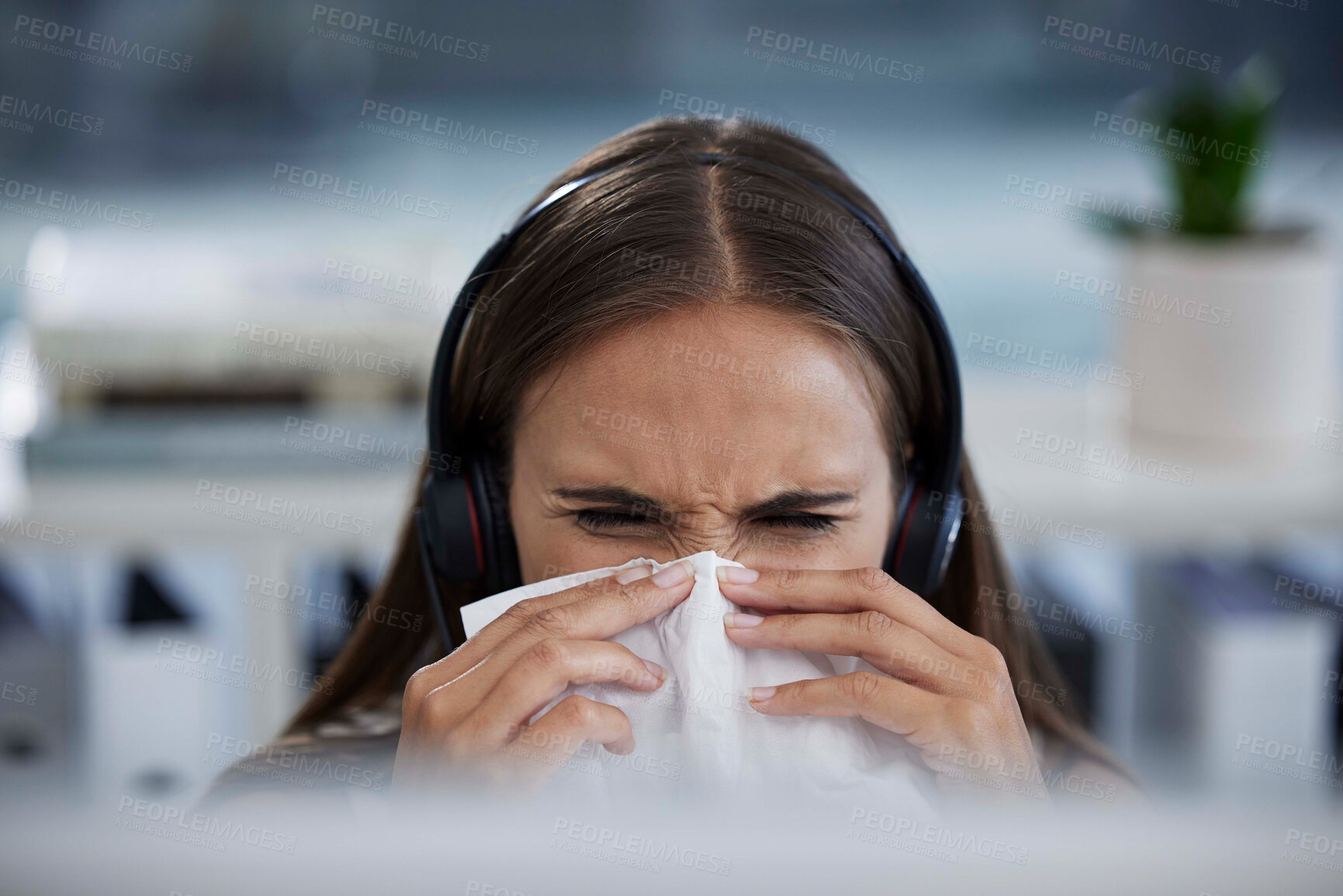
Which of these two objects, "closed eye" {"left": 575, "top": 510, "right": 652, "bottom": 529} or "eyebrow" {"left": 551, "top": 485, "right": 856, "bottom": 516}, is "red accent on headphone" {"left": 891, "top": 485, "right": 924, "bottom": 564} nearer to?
"eyebrow" {"left": 551, "top": 485, "right": 856, "bottom": 516}

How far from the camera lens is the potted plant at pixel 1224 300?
5.51 ft

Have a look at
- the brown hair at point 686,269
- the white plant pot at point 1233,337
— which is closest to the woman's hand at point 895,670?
the brown hair at point 686,269

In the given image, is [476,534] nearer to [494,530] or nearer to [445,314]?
[494,530]

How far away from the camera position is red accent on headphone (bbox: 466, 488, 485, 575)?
886 mm

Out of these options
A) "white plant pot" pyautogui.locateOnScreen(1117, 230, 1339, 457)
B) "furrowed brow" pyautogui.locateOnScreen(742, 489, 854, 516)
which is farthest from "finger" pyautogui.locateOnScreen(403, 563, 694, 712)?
"white plant pot" pyautogui.locateOnScreen(1117, 230, 1339, 457)

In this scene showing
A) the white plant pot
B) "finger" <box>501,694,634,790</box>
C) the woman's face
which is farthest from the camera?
the white plant pot

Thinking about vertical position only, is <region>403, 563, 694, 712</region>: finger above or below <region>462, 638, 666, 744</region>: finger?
above

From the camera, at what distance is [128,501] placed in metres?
1.75

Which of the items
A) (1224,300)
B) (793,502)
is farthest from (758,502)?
(1224,300)

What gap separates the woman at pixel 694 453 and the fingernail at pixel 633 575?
1 cm

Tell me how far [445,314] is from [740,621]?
4.35ft

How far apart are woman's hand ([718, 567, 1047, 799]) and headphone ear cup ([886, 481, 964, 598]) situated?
123 mm

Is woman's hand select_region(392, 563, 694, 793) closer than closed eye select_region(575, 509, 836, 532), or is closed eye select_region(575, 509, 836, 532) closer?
woman's hand select_region(392, 563, 694, 793)

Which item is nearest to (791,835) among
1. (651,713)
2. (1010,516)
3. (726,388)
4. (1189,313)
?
(651,713)
